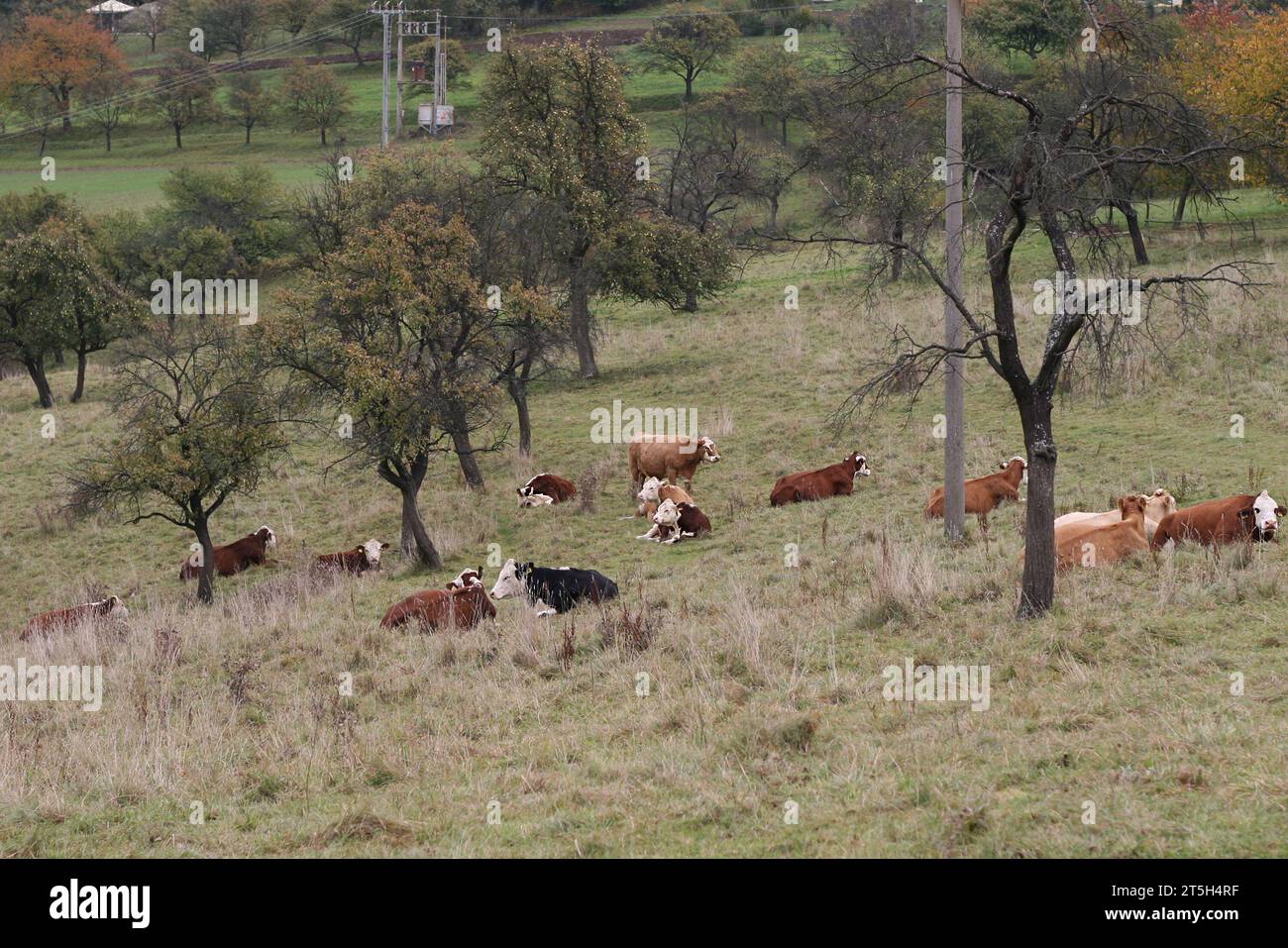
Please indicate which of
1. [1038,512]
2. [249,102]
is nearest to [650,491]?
[1038,512]

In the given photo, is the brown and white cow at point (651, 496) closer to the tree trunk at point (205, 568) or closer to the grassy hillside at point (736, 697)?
the grassy hillside at point (736, 697)

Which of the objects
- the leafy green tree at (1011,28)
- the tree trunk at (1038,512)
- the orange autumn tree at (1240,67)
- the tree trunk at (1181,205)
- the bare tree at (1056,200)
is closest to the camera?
the bare tree at (1056,200)

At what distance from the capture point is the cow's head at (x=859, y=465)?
22.7 m

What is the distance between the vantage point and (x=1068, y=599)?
1268 cm

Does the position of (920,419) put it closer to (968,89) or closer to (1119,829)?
(968,89)

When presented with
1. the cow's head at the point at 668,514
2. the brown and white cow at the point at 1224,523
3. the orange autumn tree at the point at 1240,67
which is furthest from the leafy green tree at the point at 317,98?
the brown and white cow at the point at 1224,523

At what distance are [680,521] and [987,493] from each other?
5.07 m

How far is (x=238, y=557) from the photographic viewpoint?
24.9 m

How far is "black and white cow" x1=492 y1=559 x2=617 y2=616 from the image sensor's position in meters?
17.1

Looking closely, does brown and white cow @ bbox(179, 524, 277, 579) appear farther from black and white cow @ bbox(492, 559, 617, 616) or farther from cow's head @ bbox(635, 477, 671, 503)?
black and white cow @ bbox(492, 559, 617, 616)

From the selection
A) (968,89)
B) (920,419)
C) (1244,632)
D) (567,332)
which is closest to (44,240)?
(567,332)

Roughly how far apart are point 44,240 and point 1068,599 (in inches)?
1519

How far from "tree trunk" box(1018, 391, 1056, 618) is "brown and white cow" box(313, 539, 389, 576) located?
44.3ft

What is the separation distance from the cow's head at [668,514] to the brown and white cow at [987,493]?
4.19 meters
